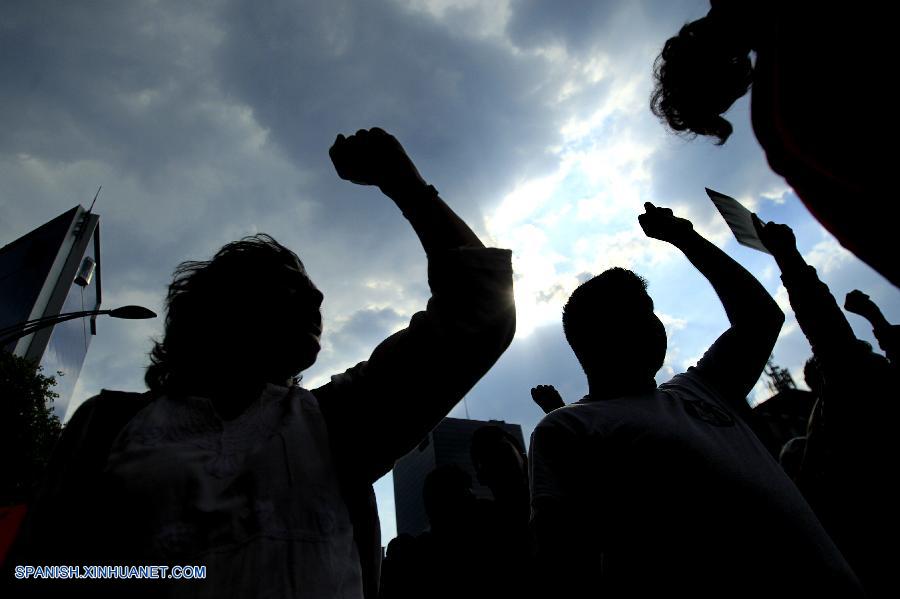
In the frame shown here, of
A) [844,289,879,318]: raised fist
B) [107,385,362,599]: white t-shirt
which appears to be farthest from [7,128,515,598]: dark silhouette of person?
[844,289,879,318]: raised fist

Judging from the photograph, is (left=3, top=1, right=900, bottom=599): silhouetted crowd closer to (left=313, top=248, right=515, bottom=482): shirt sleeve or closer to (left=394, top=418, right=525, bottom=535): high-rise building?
(left=313, top=248, right=515, bottom=482): shirt sleeve

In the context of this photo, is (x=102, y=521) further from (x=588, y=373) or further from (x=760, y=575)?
(x=588, y=373)

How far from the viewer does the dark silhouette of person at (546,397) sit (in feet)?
12.5

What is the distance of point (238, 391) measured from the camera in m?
1.15

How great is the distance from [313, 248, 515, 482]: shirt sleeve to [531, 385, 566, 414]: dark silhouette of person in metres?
2.95

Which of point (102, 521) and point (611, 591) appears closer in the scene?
point (102, 521)

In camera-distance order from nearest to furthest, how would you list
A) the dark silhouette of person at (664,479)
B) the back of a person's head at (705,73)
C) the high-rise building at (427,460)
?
the back of a person's head at (705,73) < the dark silhouette of person at (664,479) < the high-rise building at (427,460)

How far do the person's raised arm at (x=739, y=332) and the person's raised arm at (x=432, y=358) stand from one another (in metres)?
1.53

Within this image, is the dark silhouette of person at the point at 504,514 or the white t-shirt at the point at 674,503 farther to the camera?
the dark silhouette of person at the point at 504,514

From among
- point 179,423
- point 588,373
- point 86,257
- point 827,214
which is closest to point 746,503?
point 588,373

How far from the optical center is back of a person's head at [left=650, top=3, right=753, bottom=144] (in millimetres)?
1183

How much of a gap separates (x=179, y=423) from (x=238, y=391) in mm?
156

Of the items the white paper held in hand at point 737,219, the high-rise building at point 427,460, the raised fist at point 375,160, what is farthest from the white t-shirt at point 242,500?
the high-rise building at point 427,460

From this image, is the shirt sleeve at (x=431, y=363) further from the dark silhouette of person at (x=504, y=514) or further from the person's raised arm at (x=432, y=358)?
the dark silhouette of person at (x=504, y=514)
